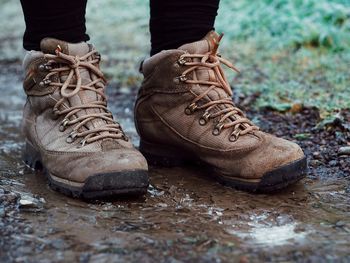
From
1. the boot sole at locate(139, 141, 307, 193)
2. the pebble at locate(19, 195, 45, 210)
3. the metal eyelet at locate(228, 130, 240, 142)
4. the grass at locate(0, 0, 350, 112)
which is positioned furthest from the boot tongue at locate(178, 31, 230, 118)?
the grass at locate(0, 0, 350, 112)

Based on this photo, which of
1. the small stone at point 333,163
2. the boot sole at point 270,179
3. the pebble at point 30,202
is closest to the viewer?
the pebble at point 30,202

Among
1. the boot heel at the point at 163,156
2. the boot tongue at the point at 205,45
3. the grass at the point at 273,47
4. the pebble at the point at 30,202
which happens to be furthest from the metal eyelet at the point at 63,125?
the grass at the point at 273,47

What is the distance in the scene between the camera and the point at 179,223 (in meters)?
1.75

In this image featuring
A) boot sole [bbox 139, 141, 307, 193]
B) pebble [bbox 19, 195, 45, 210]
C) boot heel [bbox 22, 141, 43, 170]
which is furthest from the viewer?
boot heel [bbox 22, 141, 43, 170]

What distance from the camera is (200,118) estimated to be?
2162 millimetres

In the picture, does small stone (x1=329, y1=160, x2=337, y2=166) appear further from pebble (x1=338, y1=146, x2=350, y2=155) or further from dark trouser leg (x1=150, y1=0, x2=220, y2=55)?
dark trouser leg (x1=150, y1=0, x2=220, y2=55)

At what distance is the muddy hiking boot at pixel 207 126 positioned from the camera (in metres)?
2.03

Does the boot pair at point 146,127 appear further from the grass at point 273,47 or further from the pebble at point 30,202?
the grass at point 273,47

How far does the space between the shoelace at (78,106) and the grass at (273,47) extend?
1629 mm

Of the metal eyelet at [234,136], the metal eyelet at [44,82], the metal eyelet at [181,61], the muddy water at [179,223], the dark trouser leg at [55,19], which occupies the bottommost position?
the muddy water at [179,223]

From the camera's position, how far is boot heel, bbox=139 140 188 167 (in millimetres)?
2338

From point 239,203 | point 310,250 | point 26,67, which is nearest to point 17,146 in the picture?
point 26,67

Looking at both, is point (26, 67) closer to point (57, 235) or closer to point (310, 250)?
point (57, 235)

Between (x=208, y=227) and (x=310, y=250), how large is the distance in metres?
0.33
